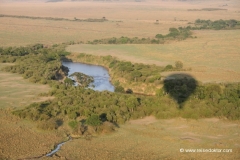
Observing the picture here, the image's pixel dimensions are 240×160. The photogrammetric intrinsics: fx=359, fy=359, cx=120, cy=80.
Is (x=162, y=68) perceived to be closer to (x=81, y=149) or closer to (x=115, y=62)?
(x=115, y=62)

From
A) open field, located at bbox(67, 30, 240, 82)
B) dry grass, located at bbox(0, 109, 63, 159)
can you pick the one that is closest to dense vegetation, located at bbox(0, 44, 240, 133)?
dry grass, located at bbox(0, 109, 63, 159)

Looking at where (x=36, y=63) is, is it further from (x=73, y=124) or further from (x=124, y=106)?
(x=73, y=124)

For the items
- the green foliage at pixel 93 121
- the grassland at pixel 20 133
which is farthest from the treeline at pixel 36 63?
the green foliage at pixel 93 121

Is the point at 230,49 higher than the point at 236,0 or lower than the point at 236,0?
lower

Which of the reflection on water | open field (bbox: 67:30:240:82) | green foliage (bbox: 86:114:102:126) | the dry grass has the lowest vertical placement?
the dry grass

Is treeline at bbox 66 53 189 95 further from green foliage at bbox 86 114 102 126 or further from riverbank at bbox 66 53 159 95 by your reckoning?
green foliage at bbox 86 114 102 126

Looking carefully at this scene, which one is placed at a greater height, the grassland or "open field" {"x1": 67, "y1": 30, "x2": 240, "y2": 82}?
"open field" {"x1": 67, "y1": 30, "x2": 240, "y2": 82}

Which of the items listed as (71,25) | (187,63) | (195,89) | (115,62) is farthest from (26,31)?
(195,89)

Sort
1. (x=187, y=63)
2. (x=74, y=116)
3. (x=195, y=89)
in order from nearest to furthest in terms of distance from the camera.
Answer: (x=74, y=116) < (x=195, y=89) < (x=187, y=63)
